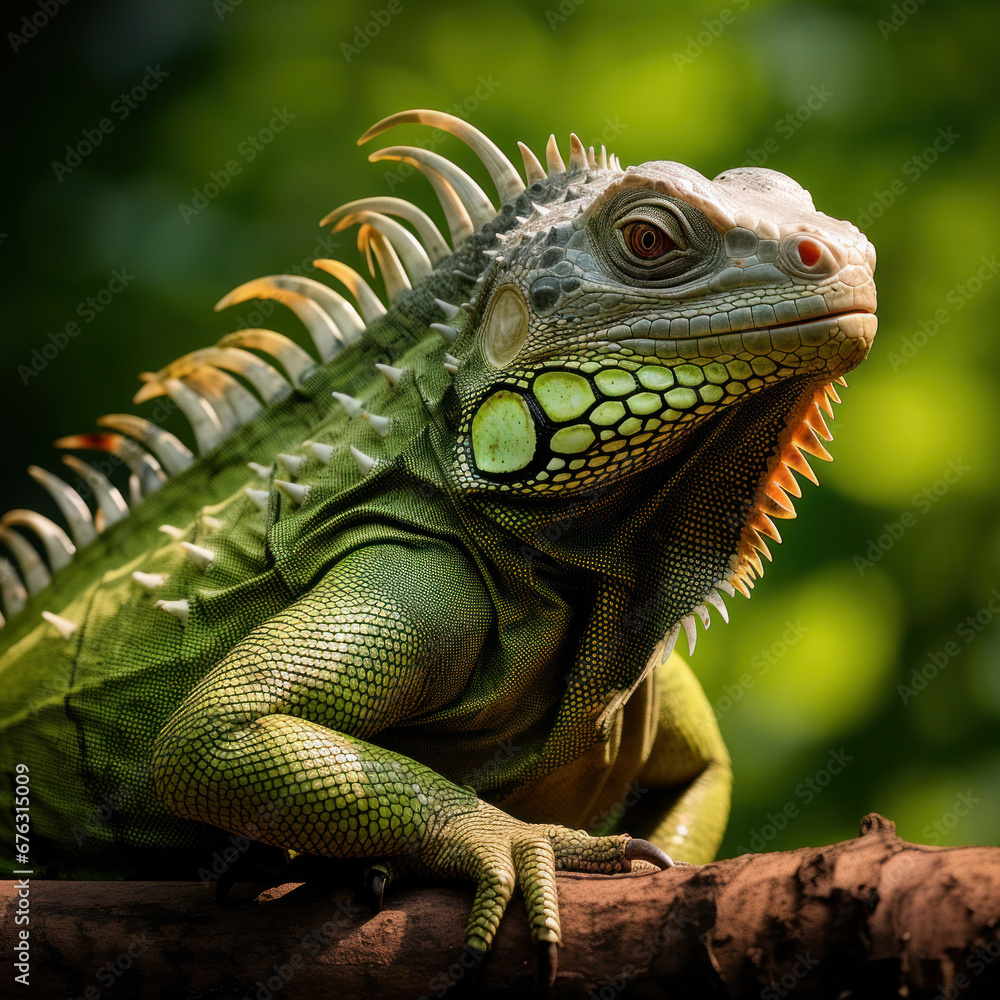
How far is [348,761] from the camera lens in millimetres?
1894

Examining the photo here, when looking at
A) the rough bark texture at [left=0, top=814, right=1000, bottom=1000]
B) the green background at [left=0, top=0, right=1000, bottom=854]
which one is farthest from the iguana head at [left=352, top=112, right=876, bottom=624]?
the green background at [left=0, top=0, right=1000, bottom=854]

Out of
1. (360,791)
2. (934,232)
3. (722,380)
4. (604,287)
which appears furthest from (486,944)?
(934,232)

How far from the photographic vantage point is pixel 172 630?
2.48 meters

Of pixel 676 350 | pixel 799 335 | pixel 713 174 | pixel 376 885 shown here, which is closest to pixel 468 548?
pixel 676 350

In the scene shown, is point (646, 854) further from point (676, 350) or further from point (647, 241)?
point (647, 241)

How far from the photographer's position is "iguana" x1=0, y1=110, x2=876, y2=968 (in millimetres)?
1896

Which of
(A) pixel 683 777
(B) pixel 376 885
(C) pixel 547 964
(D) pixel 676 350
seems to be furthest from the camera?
(A) pixel 683 777

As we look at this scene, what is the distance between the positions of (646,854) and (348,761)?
0.64 meters

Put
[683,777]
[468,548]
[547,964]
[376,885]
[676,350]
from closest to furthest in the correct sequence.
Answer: [547,964] → [376,885] → [676,350] → [468,548] → [683,777]

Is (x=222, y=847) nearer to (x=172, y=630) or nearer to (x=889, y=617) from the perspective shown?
(x=172, y=630)

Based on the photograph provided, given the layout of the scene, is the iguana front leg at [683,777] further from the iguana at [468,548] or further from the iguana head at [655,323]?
the iguana head at [655,323]

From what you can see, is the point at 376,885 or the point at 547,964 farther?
the point at 376,885

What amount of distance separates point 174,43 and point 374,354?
339 centimetres

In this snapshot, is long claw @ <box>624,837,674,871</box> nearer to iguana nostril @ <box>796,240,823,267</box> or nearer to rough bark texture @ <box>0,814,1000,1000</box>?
rough bark texture @ <box>0,814,1000,1000</box>
